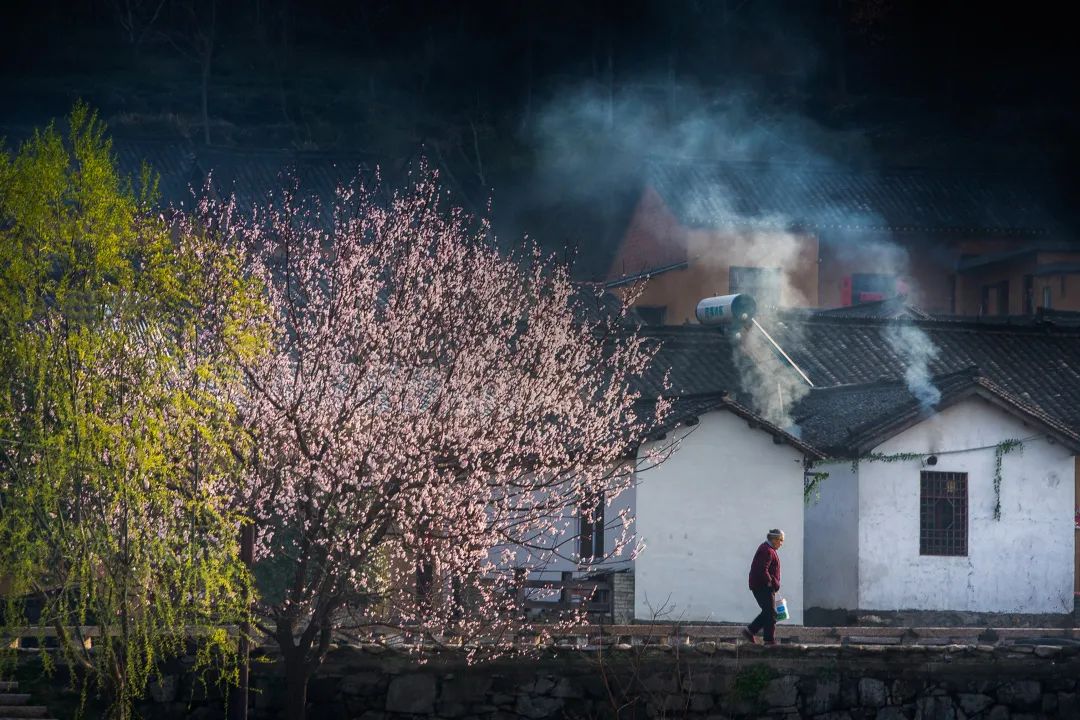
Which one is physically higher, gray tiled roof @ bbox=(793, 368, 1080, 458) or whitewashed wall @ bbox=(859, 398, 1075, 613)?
gray tiled roof @ bbox=(793, 368, 1080, 458)

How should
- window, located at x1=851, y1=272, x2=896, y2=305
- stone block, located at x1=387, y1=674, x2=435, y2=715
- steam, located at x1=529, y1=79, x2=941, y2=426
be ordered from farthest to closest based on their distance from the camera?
window, located at x1=851, y1=272, x2=896, y2=305
steam, located at x1=529, y1=79, x2=941, y2=426
stone block, located at x1=387, y1=674, x2=435, y2=715

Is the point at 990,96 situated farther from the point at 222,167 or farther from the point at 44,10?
the point at 44,10

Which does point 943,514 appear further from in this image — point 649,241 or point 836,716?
point 649,241

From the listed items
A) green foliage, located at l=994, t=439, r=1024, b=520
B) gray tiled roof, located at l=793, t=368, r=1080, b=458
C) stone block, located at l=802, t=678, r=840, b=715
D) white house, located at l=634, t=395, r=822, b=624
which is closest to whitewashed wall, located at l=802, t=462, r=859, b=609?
gray tiled roof, located at l=793, t=368, r=1080, b=458

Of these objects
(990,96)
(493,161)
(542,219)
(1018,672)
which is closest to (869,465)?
(1018,672)

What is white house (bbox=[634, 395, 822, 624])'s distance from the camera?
80.8ft

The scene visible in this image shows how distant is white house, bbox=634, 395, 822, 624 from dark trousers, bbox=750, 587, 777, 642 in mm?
4754

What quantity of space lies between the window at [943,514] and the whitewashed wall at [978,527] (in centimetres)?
13

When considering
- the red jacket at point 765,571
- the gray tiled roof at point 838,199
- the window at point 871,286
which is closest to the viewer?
the red jacket at point 765,571

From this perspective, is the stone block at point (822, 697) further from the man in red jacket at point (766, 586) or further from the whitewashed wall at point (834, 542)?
the whitewashed wall at point (834, 542)

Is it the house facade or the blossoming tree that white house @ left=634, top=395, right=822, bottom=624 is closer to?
the blossoming tree

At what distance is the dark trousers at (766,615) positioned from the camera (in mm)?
19266

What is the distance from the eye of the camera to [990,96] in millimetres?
61469

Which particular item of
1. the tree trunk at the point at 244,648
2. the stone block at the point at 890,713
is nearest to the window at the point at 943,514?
the stone block at the point at 890,713
